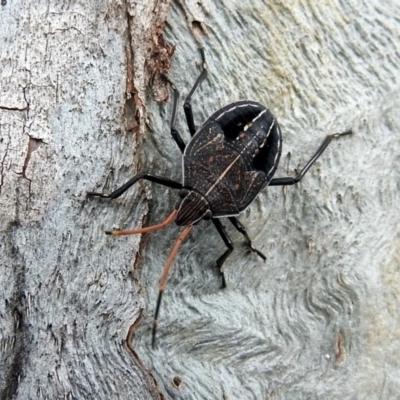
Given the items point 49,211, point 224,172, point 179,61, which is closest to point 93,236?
point 49,211

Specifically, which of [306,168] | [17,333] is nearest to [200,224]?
[306,168]

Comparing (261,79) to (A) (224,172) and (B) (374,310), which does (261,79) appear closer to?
(A) (224,172)

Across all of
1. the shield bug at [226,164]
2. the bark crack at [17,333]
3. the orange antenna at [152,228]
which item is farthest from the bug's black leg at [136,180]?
the bark crack at [17,333]

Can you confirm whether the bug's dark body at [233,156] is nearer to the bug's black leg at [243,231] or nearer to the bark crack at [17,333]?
the bug's black leg at [243,231]

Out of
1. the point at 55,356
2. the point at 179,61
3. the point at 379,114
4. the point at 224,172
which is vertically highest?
the point at 179,61

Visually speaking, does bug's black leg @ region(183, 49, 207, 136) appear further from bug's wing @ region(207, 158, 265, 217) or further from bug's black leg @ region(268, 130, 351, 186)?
bug's black leg @ region(268, 130, 351, 186)

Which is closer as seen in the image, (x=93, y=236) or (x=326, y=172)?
(x=93, y=236)

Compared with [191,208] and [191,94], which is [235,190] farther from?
[191,94]

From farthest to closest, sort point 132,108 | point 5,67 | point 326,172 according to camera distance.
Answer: point 326,172 → point 132,108 → point 5,67
